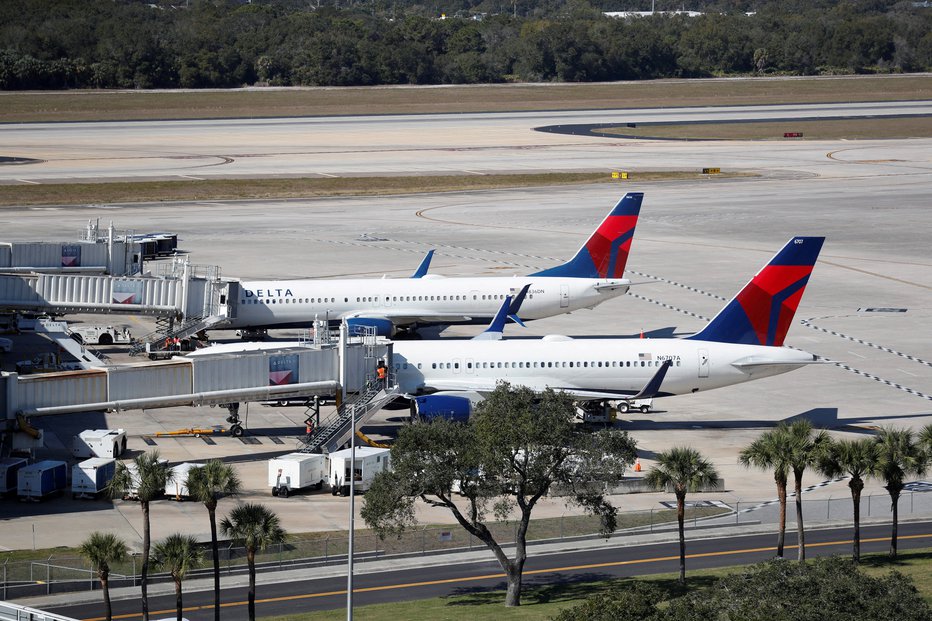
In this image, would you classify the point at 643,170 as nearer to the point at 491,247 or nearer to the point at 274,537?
the point at 491,247

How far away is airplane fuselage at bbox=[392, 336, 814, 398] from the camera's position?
6525 cm

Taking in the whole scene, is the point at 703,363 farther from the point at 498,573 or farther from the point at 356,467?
the point at 498,573

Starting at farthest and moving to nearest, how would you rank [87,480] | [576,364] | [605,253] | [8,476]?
1. [605,253]
2. [576,364]
3. [8,476]
4. [87,480]

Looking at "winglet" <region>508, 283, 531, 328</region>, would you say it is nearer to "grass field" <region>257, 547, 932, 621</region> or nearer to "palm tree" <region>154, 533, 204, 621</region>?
"grass field" <region>257, 547, 932, 621</region>

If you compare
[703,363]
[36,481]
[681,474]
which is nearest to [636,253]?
[703,363]

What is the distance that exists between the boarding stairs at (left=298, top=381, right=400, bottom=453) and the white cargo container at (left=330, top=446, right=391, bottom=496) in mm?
1242

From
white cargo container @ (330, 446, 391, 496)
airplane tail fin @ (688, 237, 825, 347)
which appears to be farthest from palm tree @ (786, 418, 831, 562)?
airplane tail fin @ (688, 237, 825, 347)

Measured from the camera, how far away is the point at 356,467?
5706 centimetres

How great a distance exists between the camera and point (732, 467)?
61156mm

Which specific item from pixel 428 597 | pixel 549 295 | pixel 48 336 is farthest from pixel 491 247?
pixel 428 597

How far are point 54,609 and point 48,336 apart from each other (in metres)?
41.3

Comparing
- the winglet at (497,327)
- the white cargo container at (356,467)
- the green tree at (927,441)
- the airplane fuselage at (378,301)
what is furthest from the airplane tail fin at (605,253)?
the green tree at (927,441)

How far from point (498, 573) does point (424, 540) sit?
13.4ft

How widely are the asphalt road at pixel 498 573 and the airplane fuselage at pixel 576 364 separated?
13382 millimetres
